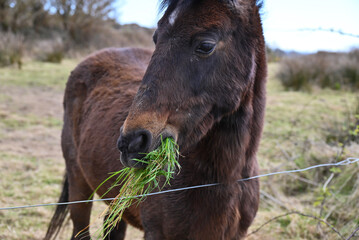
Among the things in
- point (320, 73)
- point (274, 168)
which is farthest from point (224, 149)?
point (320, 73)

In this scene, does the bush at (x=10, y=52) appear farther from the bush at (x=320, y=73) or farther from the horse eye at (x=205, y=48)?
the horse eye at (x=205, y=48)

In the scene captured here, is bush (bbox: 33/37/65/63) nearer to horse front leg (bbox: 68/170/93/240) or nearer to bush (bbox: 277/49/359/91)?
bush (bbox: 277/49/359/91)

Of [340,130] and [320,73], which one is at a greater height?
[320,73]

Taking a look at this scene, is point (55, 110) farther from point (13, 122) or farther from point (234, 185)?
point (234, 185)

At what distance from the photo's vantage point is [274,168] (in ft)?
17.2

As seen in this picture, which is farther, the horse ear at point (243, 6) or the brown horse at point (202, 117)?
the horse ear at point (243, 6)

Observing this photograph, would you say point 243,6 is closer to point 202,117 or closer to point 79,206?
point 202,117

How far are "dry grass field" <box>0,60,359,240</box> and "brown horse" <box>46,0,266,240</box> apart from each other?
1.80ft

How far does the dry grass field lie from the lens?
13.0ft

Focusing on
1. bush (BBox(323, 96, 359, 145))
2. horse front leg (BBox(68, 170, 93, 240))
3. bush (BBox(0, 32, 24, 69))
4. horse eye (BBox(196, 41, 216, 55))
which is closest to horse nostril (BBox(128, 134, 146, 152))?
horse eye (BBox(196, 41, 216, 55))

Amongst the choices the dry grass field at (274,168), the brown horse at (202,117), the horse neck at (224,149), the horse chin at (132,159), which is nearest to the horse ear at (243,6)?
the brown horse at (202,117)

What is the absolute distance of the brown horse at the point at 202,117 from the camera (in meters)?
1.81

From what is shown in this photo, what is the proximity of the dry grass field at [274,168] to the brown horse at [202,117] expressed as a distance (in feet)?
1.80

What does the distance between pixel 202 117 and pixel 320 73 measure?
12.0m
